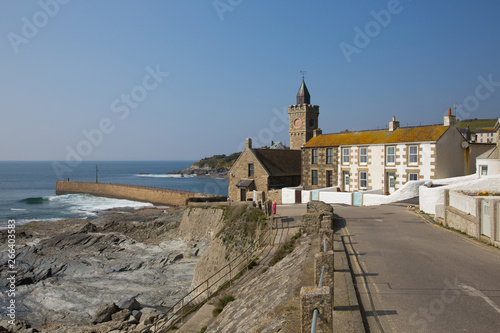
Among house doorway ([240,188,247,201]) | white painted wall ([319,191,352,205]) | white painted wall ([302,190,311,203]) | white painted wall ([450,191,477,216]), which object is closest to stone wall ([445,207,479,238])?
white painted wall ([450,191,477,216])

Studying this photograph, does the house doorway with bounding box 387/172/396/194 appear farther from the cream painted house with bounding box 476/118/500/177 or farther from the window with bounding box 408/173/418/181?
the cream painted house with bounding box 476/118/500/177

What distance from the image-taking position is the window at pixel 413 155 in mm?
28828

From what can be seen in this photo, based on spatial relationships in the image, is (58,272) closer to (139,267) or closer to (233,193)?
(139,267)

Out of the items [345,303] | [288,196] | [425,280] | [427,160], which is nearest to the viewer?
[345,303]

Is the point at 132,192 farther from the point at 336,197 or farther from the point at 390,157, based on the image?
the point at 390,157

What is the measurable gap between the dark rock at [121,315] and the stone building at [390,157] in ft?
73.3

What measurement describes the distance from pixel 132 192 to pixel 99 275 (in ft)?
155

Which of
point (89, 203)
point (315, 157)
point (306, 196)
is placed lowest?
point (89, 203)

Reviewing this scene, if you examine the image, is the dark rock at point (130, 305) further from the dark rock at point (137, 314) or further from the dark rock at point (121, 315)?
the dark rock at point (121, 315)

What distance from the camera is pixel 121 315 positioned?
17250mm

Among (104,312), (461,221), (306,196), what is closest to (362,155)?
(306,196)

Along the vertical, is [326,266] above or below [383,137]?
below

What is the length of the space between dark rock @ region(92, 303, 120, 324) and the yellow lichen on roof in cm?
2423

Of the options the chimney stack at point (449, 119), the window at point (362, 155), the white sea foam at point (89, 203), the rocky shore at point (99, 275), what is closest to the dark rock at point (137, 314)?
the rocky shore at point (99, 275)
